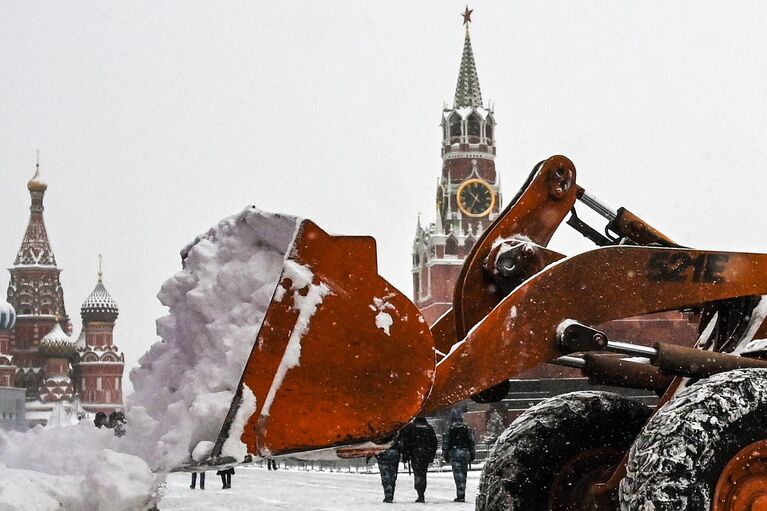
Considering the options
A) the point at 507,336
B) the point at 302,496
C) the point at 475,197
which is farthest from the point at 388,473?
the point at 475,197

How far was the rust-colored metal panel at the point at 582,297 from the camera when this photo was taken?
15.6 ft

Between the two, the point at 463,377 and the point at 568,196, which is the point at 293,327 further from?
the point at 568,196

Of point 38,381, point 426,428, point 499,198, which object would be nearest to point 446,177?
point 499,198

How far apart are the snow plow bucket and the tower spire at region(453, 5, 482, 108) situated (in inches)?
4116

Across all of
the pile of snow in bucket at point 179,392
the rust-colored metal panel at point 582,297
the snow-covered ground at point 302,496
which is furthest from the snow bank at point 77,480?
the snow-covered ground at point 302,496

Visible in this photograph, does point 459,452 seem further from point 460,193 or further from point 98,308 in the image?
point 98,308

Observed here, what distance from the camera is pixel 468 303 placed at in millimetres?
5285

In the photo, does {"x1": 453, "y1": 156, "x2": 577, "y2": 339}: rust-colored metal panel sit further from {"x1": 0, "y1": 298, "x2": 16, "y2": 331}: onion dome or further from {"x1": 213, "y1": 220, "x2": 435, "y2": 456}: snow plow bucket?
{"x1": 0, "y1": 298, "x2": 16, "y2": 331}: onion dome

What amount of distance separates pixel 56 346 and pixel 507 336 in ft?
351

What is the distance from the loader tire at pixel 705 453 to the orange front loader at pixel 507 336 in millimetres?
17

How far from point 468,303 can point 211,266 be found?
114 cm

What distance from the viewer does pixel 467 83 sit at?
362 ft

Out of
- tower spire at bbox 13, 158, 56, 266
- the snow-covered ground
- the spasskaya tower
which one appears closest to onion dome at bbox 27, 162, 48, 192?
tower spire at bbox 13, 158, 56, 266

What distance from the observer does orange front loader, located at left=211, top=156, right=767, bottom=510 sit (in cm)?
436
